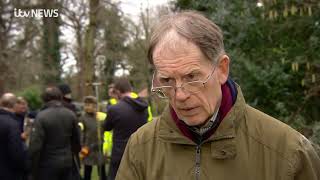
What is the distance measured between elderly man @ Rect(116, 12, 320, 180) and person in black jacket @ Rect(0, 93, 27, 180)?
14.9ft

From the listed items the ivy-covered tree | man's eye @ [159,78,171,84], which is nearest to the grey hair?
man's eye @ [159,78,171,84]

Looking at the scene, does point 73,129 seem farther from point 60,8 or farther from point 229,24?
point 60,8

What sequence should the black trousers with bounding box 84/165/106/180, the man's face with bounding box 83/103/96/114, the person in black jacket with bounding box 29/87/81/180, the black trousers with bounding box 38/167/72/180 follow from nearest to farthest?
the person in black jacket with bounding box 29/87/81/180 < the black trousers with bounding box 38/167/72/180 < the man's face with bounding box 83/103/96/114 < the black trousers with bounding box 84/165/106/180

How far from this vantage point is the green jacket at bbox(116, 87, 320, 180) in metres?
1.92

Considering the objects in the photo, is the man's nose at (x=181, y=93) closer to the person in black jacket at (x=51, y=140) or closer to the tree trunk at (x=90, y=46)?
the person in black jacket at (x=51, y=140)

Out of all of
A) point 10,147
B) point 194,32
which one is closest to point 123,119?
point 10,147

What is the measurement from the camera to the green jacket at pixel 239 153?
1.92m

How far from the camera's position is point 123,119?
269 inches

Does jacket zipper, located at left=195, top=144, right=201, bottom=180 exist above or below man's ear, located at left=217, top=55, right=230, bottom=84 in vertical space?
below

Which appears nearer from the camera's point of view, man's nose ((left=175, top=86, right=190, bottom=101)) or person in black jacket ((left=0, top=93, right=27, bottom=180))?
man's nose ((left=175, top=86, right=190, bottom=101))

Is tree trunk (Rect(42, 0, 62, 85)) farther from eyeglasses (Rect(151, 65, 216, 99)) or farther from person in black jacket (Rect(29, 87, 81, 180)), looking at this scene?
eyeglasses (Rect(151, 65, 216, 99))

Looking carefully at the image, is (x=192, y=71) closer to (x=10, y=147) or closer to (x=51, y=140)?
(x=10, y=147)

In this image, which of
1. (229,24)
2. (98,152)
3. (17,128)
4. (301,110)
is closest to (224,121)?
(17,128)

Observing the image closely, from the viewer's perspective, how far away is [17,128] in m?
6.35
